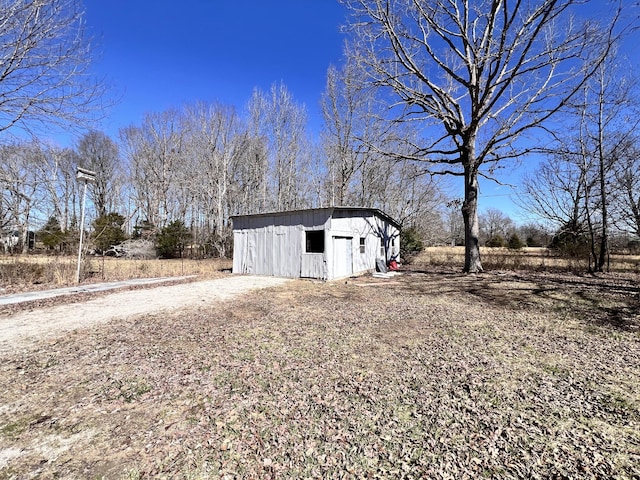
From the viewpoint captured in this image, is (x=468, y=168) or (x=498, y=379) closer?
(x=498, y=379)

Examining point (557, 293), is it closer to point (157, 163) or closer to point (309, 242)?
point (309, 242)

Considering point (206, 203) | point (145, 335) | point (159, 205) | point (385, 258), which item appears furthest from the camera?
point (159, 205)

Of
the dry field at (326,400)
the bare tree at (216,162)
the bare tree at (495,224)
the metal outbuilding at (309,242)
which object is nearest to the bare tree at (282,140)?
the bare tree at (216,162)

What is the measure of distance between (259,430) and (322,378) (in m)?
0.98

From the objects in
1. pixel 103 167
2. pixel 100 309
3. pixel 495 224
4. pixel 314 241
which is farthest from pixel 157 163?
pixel 495 224

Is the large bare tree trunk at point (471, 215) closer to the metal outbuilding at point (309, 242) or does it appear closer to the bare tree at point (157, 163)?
the metal outbuilding at point (309, 242)

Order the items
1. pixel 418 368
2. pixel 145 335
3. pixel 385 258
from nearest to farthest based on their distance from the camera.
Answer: pixel 418 368, pixel 145 335, pixel 385 258

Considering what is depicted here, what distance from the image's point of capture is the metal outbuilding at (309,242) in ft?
36.3

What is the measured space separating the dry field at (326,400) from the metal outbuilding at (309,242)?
599 centimetres

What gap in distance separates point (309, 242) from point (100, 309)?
24.1 feet

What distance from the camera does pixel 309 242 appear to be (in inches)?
473

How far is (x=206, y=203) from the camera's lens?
921 inches

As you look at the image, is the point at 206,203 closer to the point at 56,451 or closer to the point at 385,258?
the point at 385,258

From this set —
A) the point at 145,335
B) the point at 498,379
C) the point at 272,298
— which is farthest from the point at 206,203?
the point at 498,379
